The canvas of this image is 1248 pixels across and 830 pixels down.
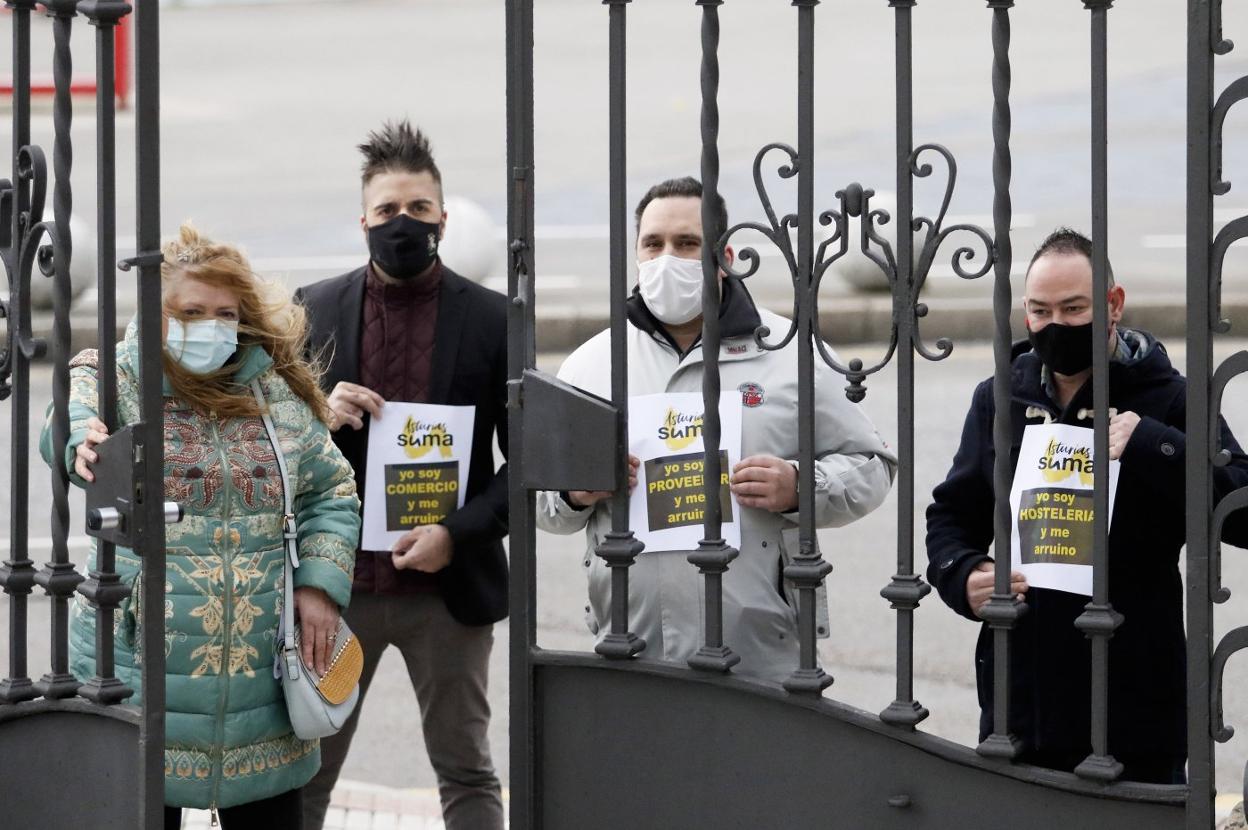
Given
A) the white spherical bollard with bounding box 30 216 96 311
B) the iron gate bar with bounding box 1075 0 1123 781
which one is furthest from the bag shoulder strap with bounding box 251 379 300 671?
the white spherical bollard with bounding box 30 216 96 311

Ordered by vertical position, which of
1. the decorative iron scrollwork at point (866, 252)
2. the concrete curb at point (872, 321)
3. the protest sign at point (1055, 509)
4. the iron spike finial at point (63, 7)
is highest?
the iron spike finial at point (63, 7)

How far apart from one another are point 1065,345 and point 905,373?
65 centimetres

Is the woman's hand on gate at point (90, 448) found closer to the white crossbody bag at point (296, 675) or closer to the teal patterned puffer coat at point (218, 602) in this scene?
the teal patterned puffer coat at point (218, 602)

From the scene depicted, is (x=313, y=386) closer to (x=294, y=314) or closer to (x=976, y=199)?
(x=294, y=314)

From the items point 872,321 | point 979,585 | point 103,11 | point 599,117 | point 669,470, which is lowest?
point 979,585

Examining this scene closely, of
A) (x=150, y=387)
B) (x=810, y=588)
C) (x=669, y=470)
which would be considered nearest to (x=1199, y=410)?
(x=810, y=588)

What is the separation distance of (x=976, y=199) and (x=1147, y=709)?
12209 millimetres

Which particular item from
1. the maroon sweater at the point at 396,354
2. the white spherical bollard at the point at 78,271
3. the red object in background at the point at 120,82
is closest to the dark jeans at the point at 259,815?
the maroon sweater at the point at 396,354

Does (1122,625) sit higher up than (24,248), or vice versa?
(24,248)

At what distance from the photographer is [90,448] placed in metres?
3.61

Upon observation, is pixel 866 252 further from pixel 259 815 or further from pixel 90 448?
pixel 259 815

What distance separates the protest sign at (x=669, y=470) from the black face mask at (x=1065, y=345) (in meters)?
0.67

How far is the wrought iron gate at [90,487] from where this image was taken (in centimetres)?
343

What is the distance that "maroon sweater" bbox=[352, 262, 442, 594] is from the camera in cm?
502
